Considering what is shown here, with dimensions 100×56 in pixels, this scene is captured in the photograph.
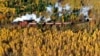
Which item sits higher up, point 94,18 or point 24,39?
point 24,39

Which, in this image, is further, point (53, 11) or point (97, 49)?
point (53, 11)

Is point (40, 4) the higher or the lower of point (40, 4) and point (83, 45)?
the lower

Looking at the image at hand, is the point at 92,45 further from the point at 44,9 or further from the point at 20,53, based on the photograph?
the point at 44,9

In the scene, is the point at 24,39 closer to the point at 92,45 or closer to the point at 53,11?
the point at 92,45

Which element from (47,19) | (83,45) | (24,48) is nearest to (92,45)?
(83,45)

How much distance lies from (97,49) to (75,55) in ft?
1.19

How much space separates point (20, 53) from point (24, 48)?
0.54 ft

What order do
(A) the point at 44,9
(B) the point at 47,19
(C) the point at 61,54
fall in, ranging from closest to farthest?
1. (C) the point at 61,54
2. (B) the point at 47,19
3. (A) the point at 44,9

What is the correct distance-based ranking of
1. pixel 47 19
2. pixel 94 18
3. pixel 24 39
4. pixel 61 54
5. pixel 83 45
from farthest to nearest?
pixel 47 19 < pixel 94 18 < pixel 24 39 < pixel 83 45 < pixel 61 54

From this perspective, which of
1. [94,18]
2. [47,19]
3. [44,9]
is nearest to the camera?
[94,18]

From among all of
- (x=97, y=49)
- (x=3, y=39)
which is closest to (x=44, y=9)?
(x=3, y=39)

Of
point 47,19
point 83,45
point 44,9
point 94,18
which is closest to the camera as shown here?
point 83,45

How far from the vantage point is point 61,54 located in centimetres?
542

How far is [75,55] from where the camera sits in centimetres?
552
